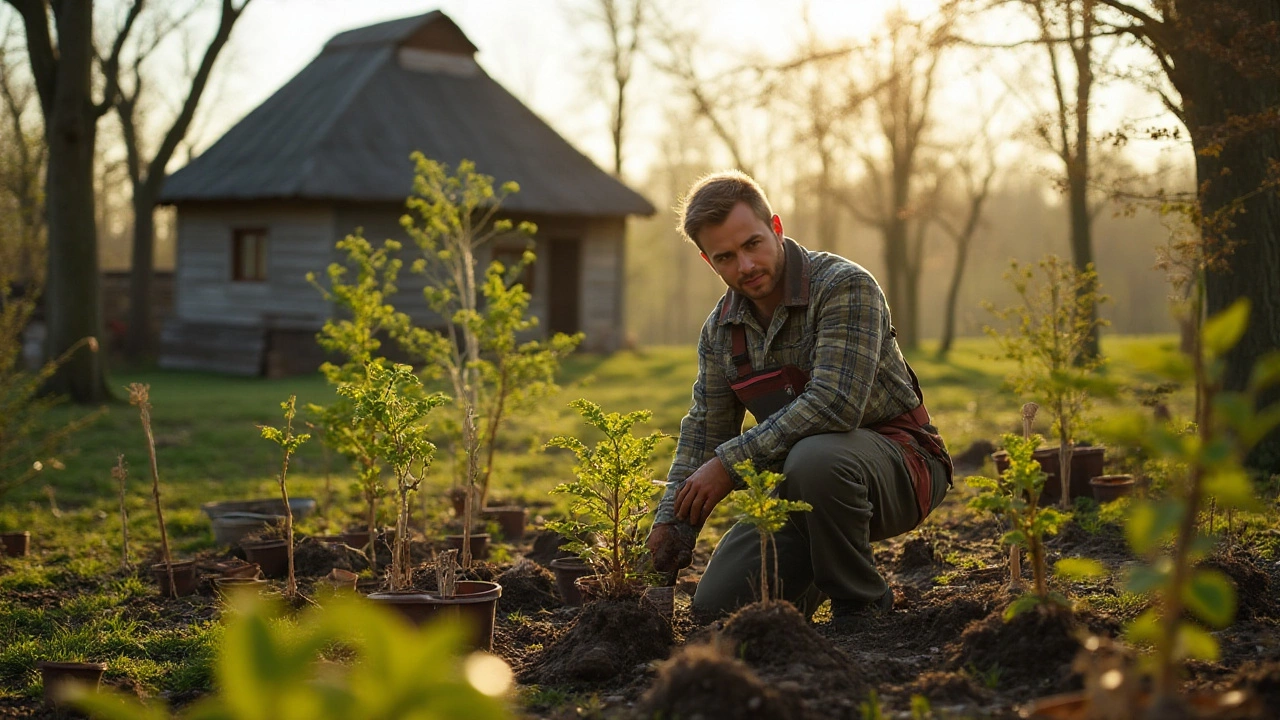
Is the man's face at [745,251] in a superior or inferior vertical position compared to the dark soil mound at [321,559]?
superior

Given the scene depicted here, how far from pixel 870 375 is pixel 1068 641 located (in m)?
1.27

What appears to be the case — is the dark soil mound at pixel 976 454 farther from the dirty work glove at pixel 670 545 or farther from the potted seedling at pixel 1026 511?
the potted seedling at pixel 1026 511

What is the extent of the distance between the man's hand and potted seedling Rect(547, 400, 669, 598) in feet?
0.41

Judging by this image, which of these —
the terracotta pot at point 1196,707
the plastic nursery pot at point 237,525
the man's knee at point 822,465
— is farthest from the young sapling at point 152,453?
the terracotta pot at point 1196,707

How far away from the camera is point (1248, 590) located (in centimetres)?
379

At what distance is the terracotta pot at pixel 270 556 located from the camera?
212 inches

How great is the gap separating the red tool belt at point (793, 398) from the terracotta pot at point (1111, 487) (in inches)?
84.0

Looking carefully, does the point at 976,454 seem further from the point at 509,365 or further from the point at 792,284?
the point at 792,284

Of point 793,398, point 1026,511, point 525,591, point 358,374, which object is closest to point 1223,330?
point 1026,511

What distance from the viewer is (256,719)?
1511 mm

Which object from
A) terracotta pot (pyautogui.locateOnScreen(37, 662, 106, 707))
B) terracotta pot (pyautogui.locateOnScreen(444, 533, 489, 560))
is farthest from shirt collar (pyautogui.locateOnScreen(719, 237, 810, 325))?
terracotta pot (pyautogui.locateOnScreen(37, 662, 106, 707))

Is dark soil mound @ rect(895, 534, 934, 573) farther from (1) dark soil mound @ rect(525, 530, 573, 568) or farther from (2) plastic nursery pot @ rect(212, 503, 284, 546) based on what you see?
(2) plastic nursery pot @ rect(212, 503, 284, 546)

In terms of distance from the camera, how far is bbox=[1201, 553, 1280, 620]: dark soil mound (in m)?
3.70

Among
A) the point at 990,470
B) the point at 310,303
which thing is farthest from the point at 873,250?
the point at 990,470
